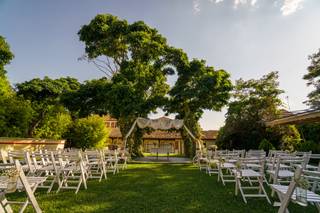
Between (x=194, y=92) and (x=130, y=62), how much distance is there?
499 centimetres

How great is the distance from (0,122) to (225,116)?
1538 centimetres

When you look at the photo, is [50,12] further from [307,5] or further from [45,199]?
[307,5]

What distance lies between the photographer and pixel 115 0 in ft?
36.7

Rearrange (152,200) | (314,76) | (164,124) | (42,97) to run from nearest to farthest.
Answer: (152,200) < (164,124) < (42,97) < (314,76)

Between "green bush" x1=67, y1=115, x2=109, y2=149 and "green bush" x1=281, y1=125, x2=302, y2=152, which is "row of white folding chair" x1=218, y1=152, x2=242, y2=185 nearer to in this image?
"green bush" x1=281, y1=125, x2=302, y2=152

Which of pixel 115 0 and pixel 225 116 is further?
pixel 225 116

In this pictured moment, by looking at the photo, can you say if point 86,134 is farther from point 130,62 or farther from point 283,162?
point 283,162

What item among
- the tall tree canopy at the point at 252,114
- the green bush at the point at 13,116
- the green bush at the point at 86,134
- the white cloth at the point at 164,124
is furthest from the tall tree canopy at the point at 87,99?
the tall tree canopy at the point at 252,114

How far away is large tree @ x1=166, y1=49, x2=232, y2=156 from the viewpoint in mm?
14406

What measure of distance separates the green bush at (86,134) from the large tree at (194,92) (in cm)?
758

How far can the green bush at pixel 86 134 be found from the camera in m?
19.6

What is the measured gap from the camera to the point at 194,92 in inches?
562

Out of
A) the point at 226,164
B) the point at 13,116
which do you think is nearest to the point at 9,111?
the point at 13,116

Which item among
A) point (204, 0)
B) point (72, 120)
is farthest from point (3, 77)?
point (204, 0)
